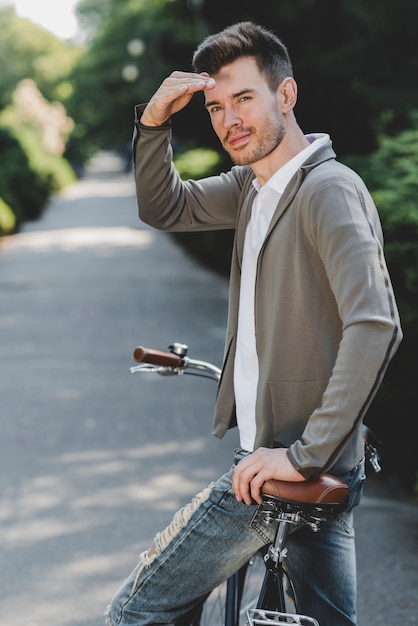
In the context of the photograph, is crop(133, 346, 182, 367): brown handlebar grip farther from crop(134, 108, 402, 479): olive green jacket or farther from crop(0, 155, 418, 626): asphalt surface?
crop(0, 155, 418, 626): asphalt surface

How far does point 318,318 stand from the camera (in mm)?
1951

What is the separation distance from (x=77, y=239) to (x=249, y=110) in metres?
17.6

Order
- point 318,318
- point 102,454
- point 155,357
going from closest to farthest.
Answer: point 318,318 → point 155,357 → point 102,454

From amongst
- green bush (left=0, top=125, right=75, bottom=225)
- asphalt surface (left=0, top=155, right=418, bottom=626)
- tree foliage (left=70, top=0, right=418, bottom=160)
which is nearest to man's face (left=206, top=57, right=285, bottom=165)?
asphalt surface (left=0, top=155, right=418, bottom=626)

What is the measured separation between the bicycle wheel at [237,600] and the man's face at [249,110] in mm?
1162

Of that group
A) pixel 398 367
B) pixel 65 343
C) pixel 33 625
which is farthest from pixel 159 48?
pixel 33 625

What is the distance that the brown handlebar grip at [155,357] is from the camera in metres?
2.51

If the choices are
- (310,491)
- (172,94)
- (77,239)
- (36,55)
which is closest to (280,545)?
(310,491)

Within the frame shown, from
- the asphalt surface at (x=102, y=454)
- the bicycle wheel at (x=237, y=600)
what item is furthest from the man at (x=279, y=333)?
the asphalt surface at (x=102, y=454)

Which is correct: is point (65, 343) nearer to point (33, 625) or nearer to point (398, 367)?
point (398, 367)

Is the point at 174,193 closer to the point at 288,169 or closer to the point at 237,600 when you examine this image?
the point at 288,169

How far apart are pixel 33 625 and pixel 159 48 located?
15787mm

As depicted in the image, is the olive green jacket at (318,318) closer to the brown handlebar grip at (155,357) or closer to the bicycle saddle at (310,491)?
the bicycle saddle at (310,491)

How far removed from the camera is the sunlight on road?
18.1 metres
